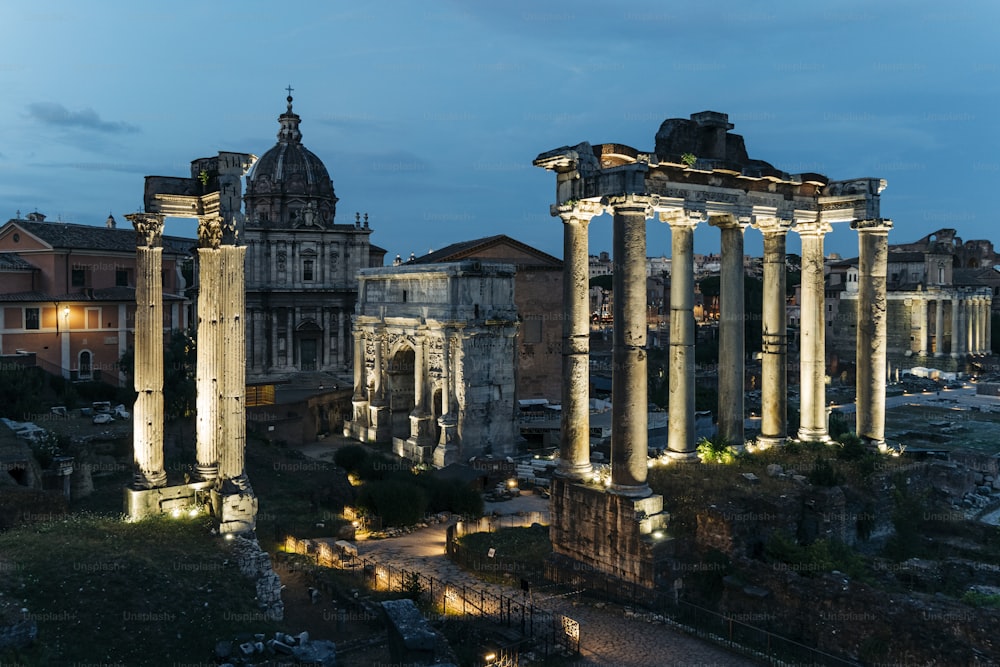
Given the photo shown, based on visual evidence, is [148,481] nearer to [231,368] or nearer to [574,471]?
[231,368]

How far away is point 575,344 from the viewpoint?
638 inches

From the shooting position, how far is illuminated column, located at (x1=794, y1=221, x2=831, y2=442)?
19922 mm

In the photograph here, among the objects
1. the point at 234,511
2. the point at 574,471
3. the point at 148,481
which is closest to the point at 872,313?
the point at 574,471

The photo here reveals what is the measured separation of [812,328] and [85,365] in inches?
1365

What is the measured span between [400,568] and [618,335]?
25.4 ft

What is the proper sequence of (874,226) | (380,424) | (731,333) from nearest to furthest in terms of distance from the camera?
(731,333) → (874,226) → (380,424)

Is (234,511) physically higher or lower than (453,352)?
lower

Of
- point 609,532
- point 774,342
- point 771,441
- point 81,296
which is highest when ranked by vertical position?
point 81,296

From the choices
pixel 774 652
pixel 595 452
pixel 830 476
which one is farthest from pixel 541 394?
pixel 774 652

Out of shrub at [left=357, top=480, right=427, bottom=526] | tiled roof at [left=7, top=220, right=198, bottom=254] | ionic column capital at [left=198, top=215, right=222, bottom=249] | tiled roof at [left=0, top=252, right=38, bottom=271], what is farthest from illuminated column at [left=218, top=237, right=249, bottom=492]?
tiled roof at [left=0, top=252, right=38, bottom=271]

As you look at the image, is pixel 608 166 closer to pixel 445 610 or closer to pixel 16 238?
pixel 445 610

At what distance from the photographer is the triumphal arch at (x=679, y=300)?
1521cm

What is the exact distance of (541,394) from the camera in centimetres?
5072

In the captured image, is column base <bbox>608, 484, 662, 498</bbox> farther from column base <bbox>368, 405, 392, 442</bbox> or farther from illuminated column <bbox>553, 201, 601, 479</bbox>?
column base <bbox>368, 405, 392, 442</bbox>
